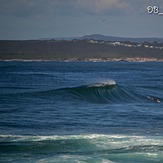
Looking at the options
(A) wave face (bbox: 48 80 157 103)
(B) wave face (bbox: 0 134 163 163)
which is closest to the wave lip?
(A) wave face (bbox: 48 80 157 103)

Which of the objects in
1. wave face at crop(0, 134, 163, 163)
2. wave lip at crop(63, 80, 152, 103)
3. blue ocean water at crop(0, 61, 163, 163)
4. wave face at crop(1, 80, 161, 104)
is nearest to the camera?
wave face at crop(0, 134, 163, 163)

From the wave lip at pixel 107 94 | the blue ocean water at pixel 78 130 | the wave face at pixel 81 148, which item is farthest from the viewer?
the wave lip at pixel 107 94

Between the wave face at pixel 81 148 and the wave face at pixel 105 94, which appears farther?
the wave face at pixel 105 94

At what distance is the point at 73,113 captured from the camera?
4191 cm

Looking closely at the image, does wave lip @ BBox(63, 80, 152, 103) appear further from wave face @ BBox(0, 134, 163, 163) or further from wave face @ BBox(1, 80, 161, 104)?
wave face @ BBox(0, 134, 163, 163)

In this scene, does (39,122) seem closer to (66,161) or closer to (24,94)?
(66,161)

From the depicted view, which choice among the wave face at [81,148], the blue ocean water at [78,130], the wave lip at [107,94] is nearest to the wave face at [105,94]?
the wave lip at [107,94]

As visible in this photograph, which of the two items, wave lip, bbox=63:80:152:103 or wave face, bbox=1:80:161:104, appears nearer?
wave face, bbox=1:80:161:104

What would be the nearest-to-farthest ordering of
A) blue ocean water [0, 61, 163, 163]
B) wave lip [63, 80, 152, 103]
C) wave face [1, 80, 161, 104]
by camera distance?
blue ocean water [0, 61, 163, 163] < wave face [1, 80, 161, 104] < wave lip [63, 80, 152, 103]

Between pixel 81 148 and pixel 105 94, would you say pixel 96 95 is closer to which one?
pixel 105 94

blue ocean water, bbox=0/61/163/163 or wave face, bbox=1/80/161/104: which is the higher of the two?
wave face, bbox=1/80/161/104

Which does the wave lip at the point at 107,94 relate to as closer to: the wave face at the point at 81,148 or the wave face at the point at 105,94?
the wave face at the point at 105,94

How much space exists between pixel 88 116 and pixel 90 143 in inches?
479

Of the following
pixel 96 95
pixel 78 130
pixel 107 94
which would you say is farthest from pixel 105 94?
pixel 78 130
